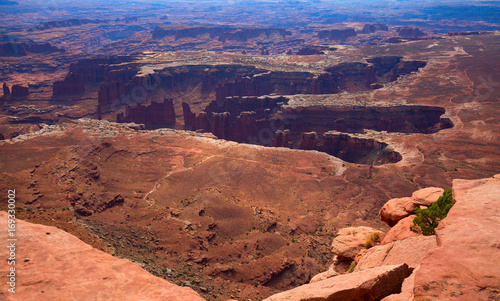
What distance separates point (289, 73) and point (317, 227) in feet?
244

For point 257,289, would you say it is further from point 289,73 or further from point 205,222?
point 289,73

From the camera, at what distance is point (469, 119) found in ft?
218

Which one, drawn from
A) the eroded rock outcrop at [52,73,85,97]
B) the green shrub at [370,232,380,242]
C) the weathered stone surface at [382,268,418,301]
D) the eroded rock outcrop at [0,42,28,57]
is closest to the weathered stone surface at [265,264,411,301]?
the weathered stone surface at [382,268,418,301]

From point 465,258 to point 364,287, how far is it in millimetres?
2804

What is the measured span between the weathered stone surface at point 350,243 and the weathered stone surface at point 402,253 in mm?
2571

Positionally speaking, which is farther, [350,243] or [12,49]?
[12,49]

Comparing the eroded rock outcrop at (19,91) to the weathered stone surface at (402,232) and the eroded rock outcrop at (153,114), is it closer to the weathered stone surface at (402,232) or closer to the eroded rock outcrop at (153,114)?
the eroded rock outcrop at (153,114)

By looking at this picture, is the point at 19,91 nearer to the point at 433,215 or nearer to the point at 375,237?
the point at 375,237

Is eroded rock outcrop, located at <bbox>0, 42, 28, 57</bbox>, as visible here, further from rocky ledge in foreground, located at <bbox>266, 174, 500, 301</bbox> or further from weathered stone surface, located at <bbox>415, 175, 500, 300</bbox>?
weathered stone surface, located at <bbox>415, 175, 500, 300</bbox>

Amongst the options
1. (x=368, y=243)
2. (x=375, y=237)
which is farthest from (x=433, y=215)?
(x=375, y=237)

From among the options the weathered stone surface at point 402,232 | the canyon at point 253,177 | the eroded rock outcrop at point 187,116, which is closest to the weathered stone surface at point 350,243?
the canyon at point 253,177

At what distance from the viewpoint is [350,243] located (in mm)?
17859

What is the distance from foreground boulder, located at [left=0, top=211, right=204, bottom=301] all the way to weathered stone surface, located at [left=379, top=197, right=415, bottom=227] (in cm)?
1081

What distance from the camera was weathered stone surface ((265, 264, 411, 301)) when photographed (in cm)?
1018
